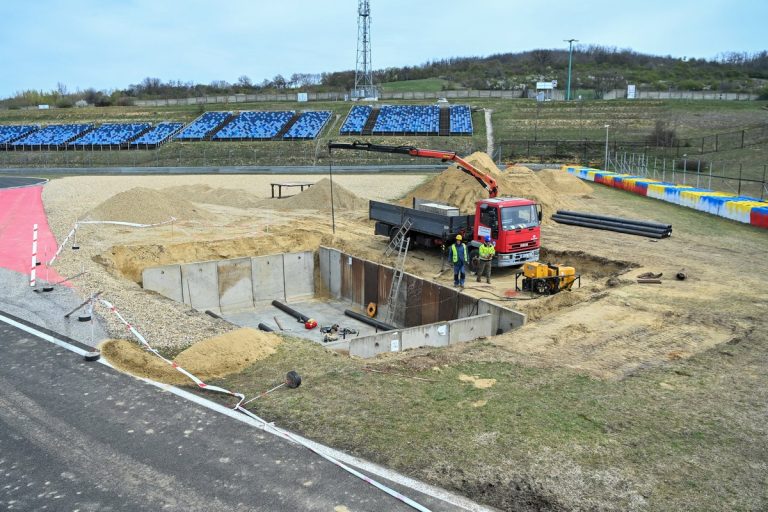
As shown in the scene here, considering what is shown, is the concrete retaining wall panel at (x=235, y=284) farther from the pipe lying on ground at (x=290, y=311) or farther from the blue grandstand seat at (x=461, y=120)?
the blue grandstand seat at (x=461, y=120)

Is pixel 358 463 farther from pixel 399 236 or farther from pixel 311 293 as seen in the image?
pixel 311 293

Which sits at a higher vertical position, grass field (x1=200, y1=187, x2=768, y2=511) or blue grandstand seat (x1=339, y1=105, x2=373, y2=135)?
blue grandstand seat (x1=339, y1=105, x2=373, y2=135)

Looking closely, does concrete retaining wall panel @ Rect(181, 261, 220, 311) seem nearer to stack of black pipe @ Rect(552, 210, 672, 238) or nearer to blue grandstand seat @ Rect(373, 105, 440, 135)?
stack of black pipe @ Rect(552, 210, 672, 238)

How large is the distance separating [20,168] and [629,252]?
206 feet

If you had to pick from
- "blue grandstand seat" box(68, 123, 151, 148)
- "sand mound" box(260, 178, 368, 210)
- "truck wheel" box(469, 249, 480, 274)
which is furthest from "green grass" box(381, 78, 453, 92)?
"truck wheel" box(469, 249, 480, 274)

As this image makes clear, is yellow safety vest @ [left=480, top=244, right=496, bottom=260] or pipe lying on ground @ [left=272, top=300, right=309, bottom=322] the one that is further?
pipe lying on ground @ [left=272, top=300, right=309, bottom=322]

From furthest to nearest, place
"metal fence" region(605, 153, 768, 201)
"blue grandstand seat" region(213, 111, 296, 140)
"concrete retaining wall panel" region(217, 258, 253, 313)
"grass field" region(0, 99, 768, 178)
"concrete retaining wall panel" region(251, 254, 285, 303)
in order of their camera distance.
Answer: "blue grandstand seat" region(213, 111, 296, 140) → "grass field" region(0, 99, 768, 178) → "metal fence" region(605, 153, 768, 201) → "concrete retaining wall panel" region(251, 254, 285, 303) → "concrete retaining wall panel" region(217, 258, 253, 313)

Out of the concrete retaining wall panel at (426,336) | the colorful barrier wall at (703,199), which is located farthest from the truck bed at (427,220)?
the colorful barrier wall at (703,199)

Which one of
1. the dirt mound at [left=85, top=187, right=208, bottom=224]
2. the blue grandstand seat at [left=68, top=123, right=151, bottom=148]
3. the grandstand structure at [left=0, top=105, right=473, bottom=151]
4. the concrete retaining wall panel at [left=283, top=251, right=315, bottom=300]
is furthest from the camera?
the blue grandstand seat at [left=68, top=123, right=151, bottom=148]

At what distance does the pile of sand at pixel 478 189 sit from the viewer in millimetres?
31192

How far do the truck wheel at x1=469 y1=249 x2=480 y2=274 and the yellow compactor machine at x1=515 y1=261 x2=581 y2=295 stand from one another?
2.37 meters

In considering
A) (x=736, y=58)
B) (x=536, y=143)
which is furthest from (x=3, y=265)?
(x=736, y=58)

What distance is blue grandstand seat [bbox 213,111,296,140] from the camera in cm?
7138

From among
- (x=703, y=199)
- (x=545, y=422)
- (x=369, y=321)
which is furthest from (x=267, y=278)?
(x=703, y=199)
